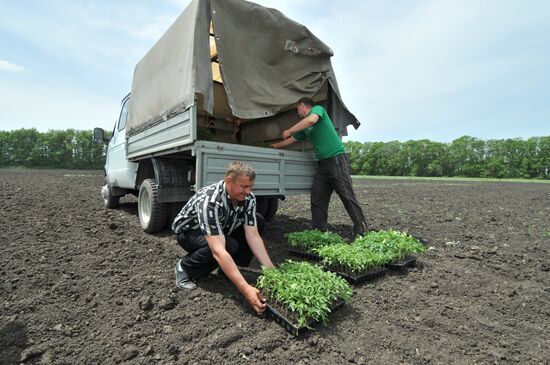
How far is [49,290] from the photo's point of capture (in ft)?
9.74

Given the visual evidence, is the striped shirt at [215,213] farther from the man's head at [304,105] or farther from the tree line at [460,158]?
the tree line at [460,158]

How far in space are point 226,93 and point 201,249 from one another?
2.34 m

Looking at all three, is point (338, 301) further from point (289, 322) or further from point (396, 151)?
point (396, 151)

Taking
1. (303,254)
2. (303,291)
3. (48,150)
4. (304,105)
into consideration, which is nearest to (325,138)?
(304,105)

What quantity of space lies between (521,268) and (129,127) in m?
6.51

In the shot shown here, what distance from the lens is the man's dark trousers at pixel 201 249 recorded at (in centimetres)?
294

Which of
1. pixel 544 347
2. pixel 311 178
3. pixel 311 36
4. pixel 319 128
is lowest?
pixel 544 347

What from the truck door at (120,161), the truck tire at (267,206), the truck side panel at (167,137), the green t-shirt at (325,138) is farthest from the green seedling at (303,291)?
the truck door at (120,161)

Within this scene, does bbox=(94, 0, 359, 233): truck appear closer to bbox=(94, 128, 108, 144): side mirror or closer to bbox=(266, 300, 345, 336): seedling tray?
bbox=(266, 300, 345, 336): seedling tray

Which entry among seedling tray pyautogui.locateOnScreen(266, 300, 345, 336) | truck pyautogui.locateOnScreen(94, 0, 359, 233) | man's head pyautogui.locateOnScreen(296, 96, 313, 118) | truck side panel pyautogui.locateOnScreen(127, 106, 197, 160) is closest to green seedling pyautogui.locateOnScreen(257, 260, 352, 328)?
seedling tray pyautogui.locateOnScreen(266, 300, 345, 336)

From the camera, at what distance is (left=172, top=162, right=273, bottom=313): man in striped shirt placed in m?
2.57

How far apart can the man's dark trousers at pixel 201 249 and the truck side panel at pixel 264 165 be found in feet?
2.39

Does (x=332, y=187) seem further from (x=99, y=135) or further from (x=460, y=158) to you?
(x=460, y=158)

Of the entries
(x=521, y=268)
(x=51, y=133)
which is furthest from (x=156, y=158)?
(x=51, y=133)
